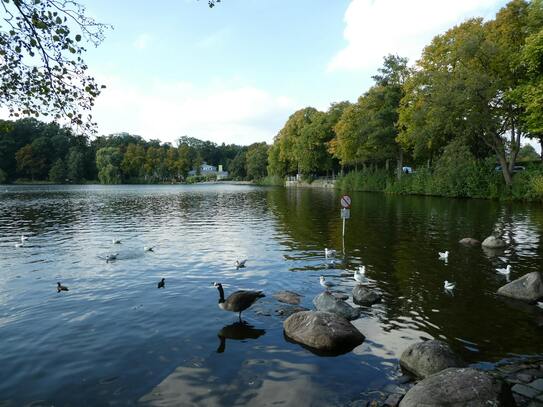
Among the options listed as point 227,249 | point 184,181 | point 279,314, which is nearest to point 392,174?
point 227,249

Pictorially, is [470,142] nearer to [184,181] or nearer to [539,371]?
[539,371]

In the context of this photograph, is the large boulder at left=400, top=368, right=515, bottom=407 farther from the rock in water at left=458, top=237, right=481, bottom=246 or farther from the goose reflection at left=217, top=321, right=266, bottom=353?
the rock in water at left=458, top=237, right=481, bottom=246

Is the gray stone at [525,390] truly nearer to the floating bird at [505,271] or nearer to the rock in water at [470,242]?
the floating bird at [505,271]

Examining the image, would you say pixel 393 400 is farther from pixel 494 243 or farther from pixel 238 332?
pixel 494 243

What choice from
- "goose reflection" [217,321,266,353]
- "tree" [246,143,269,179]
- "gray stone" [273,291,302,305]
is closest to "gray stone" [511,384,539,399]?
"goose reflection" [217,321,266,353]

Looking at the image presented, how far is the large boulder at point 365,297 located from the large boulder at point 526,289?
14.9ft

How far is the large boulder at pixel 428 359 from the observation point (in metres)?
8.11

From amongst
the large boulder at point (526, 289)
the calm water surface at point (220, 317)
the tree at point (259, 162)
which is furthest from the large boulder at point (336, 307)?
the tree at point (259, 162)

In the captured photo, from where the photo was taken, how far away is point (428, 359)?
27.0ft

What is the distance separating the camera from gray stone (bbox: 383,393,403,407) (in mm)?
7064

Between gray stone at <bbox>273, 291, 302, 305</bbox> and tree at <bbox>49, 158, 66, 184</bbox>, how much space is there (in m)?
172

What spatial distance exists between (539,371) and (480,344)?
5.69 ft

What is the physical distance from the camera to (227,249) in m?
22.4

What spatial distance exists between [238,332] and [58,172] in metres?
174
